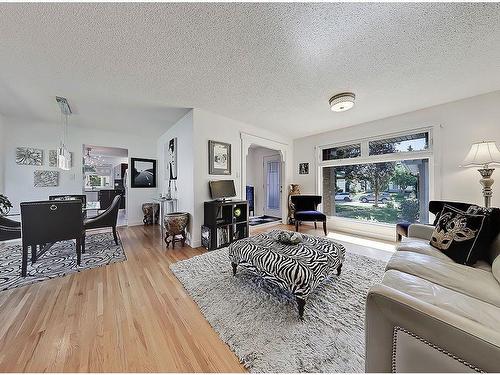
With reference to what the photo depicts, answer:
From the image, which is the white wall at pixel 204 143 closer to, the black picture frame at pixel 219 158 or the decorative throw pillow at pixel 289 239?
the black picture frame at pixel 219 158

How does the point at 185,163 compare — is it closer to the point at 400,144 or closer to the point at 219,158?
the point at 219,158

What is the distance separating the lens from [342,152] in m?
4.41

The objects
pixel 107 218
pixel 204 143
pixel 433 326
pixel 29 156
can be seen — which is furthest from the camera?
pixel 29 156

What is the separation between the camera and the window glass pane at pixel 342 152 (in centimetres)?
416

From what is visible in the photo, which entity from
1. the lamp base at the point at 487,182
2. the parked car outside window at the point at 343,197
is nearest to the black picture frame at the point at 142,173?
the parked car outside window at the point at 343,197

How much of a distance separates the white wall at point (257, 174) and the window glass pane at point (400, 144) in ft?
10.4

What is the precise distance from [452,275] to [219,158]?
3.20 meters

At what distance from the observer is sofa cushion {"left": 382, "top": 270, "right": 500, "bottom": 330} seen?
2.72ft

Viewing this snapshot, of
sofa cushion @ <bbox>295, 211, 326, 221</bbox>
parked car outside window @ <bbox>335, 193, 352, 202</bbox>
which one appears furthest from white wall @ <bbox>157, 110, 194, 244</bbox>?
parked car outside window @ <bbox>335, 193, 352, 202</bbox>

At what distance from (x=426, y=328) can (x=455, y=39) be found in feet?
7.91

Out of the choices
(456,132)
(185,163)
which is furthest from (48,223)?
(456,132)

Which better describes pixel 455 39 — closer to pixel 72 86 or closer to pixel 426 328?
pixel 426 328

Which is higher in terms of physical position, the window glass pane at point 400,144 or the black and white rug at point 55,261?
the window glass pane at point 400,144

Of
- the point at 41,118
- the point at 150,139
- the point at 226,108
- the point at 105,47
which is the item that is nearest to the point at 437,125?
the point at 226,108
